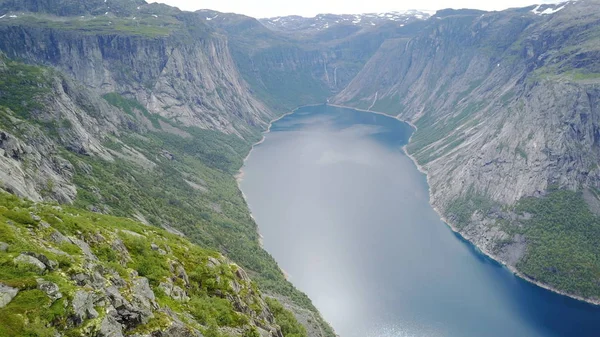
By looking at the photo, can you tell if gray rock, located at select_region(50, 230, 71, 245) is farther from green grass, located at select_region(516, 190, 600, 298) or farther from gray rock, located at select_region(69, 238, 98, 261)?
green grass, located at select_region(516, 190, 600, 298)

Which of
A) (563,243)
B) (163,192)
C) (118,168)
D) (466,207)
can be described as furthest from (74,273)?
(466,207)

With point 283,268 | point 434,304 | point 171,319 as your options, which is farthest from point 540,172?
point 171,319

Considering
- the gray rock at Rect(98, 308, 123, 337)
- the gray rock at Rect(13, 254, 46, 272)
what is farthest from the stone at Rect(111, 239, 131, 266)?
the gray rock at Rect(98, 308, 123, 337)

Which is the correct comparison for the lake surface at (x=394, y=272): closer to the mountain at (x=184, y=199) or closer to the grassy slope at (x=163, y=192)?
the mountain at (x=184, y=199)

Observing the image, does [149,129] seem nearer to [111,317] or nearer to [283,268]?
[283,268]

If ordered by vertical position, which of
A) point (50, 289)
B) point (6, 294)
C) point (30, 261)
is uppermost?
point (6, 294)

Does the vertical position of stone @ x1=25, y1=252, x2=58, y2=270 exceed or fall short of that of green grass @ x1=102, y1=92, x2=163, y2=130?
it exceeds it

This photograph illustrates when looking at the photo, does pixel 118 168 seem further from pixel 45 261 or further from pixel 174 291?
pixel 45 261
